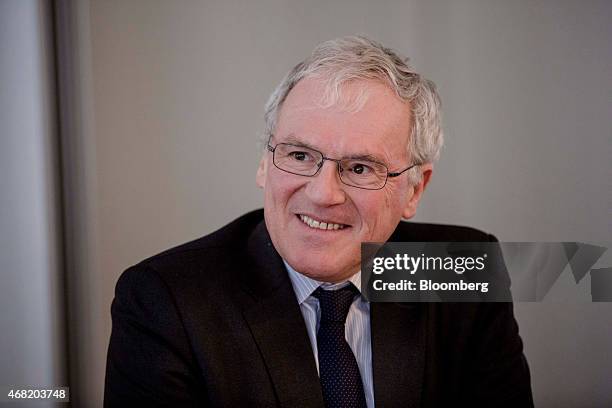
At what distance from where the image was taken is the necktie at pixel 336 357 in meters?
1.33

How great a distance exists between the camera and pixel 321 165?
1271mm

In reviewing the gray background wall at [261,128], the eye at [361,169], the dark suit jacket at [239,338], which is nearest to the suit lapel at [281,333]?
the dark suit jacket at [239,338]

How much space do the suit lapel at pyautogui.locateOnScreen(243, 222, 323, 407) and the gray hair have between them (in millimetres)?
303

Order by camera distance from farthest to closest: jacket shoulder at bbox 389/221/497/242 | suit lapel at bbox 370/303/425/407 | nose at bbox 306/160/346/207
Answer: jacket shoulder at bbox 389/221/497/242 < suit lapel at bbox 370/303/425/407 < nose at bbox 306/160/346/207

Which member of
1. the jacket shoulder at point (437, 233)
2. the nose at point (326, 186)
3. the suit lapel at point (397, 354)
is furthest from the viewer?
the jacket shoulder at point (437, 233)

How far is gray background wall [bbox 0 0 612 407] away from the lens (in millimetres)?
1604

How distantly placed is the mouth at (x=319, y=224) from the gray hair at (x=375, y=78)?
0.19 meters

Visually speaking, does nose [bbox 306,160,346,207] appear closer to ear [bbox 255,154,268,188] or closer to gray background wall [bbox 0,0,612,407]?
ear [bbox 255,154,268,188]

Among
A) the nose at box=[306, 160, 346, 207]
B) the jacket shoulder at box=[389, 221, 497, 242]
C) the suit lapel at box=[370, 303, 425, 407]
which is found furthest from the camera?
the jacket shoulder at box=[389, 221, 497, 242]

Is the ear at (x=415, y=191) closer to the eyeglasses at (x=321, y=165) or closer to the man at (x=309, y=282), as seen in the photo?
the man at (x=309, y=282)

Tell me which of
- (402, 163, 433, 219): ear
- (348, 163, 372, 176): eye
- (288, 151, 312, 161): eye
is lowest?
(402, 163, 433, 219): ear

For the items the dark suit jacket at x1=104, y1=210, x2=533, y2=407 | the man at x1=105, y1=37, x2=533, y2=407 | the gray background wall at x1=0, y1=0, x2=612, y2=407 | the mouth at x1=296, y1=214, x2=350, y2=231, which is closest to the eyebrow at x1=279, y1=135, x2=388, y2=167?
the man at x1=105, y1=37, x2=533, y2=407

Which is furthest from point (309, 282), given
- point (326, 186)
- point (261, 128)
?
point (261, 128)

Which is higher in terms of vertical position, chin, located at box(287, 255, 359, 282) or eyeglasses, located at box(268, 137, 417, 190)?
eyeglasses, located at box(268, 137, 417, 190)
